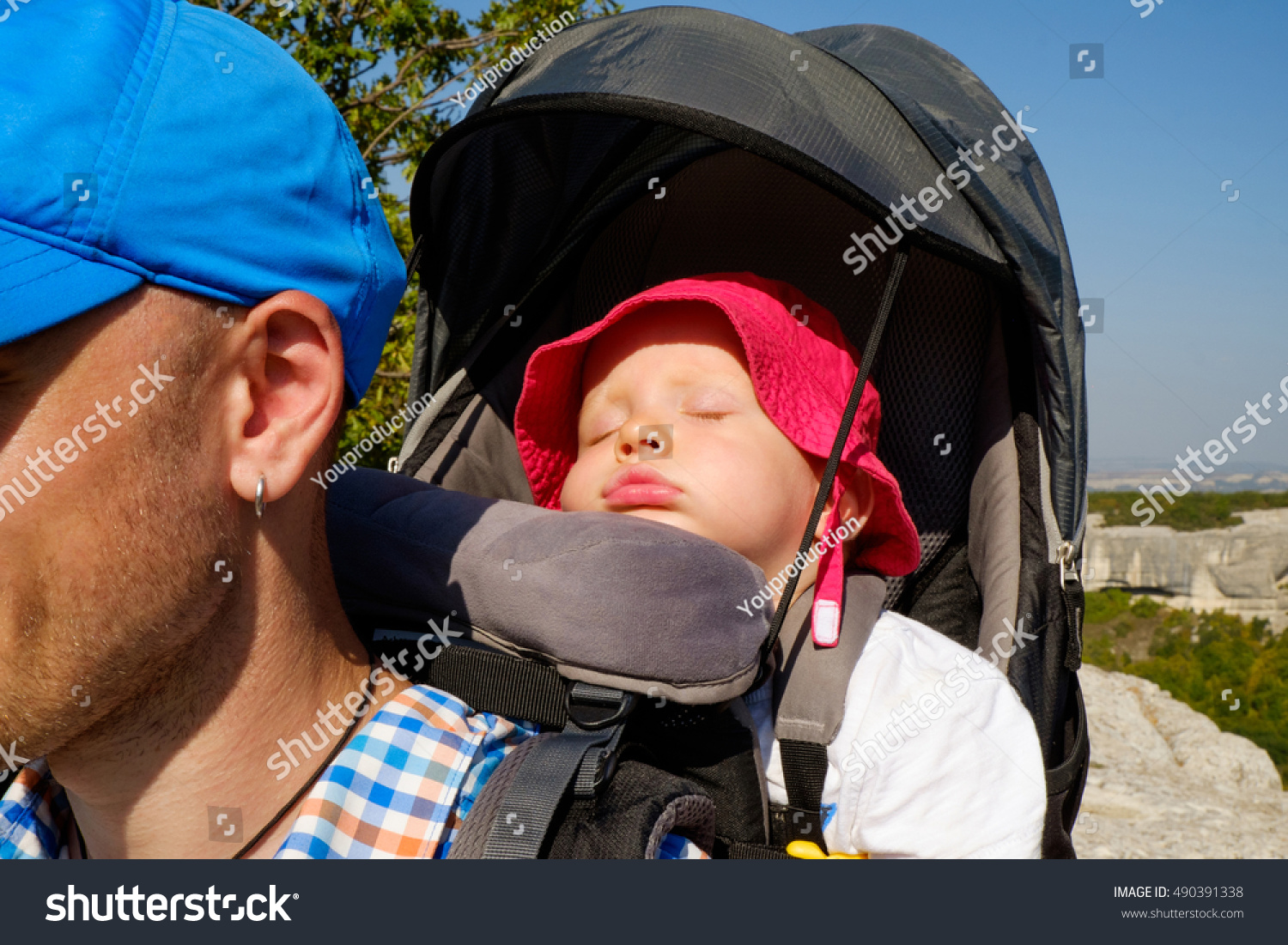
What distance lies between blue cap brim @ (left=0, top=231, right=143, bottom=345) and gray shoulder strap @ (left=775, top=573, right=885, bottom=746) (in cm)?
136

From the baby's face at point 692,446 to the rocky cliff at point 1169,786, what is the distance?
3.08 metres

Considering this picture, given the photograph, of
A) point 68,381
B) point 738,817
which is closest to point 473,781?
point 738,817

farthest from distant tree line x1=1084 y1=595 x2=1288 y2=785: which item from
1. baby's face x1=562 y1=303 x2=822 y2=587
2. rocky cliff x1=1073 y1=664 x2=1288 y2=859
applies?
baby's face x1=562 y1=303 x2=822 y2=587

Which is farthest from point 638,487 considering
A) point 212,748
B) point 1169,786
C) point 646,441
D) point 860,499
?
point 1169,786

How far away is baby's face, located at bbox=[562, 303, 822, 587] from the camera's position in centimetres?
198

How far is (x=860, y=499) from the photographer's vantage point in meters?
2.24

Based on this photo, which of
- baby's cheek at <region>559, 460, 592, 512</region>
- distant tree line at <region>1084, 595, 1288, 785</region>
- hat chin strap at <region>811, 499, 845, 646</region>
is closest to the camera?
hat chin strap at <region>811, 499, 845, 646</region>

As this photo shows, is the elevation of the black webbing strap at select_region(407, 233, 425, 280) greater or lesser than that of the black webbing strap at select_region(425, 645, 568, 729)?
greater

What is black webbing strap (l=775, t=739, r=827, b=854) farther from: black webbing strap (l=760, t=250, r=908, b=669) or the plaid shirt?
the plaid shirt

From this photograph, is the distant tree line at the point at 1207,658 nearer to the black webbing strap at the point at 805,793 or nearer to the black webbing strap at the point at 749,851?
the black webbing strap at the point at 805,793

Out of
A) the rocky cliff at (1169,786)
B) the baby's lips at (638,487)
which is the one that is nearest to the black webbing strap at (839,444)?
the baby's lips at (638,487)

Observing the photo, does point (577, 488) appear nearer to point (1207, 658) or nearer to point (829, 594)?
point (829, 594)

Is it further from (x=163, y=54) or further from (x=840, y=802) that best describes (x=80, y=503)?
(x=840, y=802)

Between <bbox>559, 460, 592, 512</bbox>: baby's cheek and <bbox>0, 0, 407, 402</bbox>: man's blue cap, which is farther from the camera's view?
<bbox>559, 460, 592, 512</bbox>: baby's cheek
